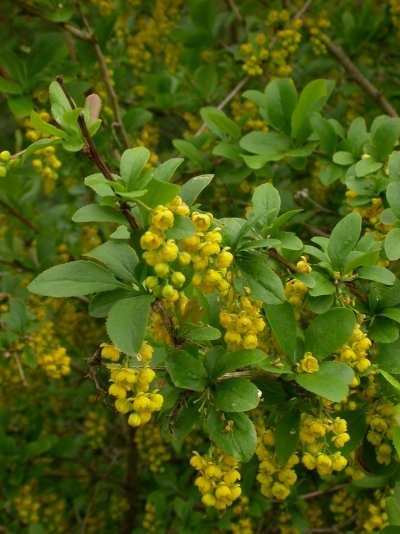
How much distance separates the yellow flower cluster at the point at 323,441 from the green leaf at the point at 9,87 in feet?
4.90

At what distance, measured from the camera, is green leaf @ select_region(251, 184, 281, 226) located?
1226 mm

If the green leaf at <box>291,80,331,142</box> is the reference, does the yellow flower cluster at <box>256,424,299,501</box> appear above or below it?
below

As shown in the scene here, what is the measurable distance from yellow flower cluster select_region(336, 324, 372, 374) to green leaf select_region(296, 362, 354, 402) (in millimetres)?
40

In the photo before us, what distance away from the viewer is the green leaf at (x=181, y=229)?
952mm

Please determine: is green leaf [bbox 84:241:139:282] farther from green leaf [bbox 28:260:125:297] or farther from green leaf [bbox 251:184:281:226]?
green leaf [bbox 251:184:281:226]

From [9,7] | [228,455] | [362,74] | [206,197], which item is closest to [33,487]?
[206,197]

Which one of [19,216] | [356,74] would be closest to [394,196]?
[356,74]

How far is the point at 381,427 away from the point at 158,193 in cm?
71

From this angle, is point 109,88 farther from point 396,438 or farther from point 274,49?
point 396,438

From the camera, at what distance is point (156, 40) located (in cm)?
320

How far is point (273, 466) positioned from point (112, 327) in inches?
21.1

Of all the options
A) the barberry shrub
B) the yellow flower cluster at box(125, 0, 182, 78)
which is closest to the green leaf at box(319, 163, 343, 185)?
the barberry shrub

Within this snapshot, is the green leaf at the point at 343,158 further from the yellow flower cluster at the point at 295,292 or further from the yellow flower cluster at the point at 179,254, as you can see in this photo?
the yellow flower cluster at the point at 179,254

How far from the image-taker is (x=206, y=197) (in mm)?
2322
